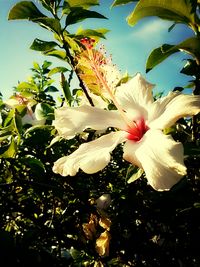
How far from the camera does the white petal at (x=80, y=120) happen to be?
1.47m

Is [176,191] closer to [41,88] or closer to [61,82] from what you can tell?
[61,82]

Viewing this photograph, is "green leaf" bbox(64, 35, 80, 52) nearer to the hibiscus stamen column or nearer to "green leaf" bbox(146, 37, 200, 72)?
the hibiscus stamen column

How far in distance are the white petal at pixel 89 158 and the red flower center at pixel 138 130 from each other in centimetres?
5

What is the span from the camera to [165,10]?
1344 millimetres

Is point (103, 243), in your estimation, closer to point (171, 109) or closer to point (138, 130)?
point (138, 130)

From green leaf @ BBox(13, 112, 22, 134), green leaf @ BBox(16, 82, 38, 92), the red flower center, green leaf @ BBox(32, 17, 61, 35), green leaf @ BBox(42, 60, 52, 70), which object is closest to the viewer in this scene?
the red flower center

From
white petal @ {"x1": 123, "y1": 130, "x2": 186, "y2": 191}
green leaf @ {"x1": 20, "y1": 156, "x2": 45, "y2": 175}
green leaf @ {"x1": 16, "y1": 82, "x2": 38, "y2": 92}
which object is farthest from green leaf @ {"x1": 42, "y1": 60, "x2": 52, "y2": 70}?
white petal @ {"x1": 123, "y1": 130, "x2": 186, "y2": 191}

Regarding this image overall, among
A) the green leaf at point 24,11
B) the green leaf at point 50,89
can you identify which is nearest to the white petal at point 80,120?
the green leaf at point 24,11

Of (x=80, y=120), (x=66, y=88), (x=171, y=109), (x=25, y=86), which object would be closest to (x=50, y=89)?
(x=25, y=86)

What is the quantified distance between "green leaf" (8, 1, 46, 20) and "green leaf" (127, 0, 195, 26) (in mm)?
671

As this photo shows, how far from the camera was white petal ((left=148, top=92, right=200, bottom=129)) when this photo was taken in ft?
3.82

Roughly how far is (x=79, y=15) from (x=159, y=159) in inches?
42.7

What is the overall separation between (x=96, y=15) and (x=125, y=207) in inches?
45.2

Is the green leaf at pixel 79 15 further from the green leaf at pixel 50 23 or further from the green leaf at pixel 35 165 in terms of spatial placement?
the green leaf at pixel 35 165
